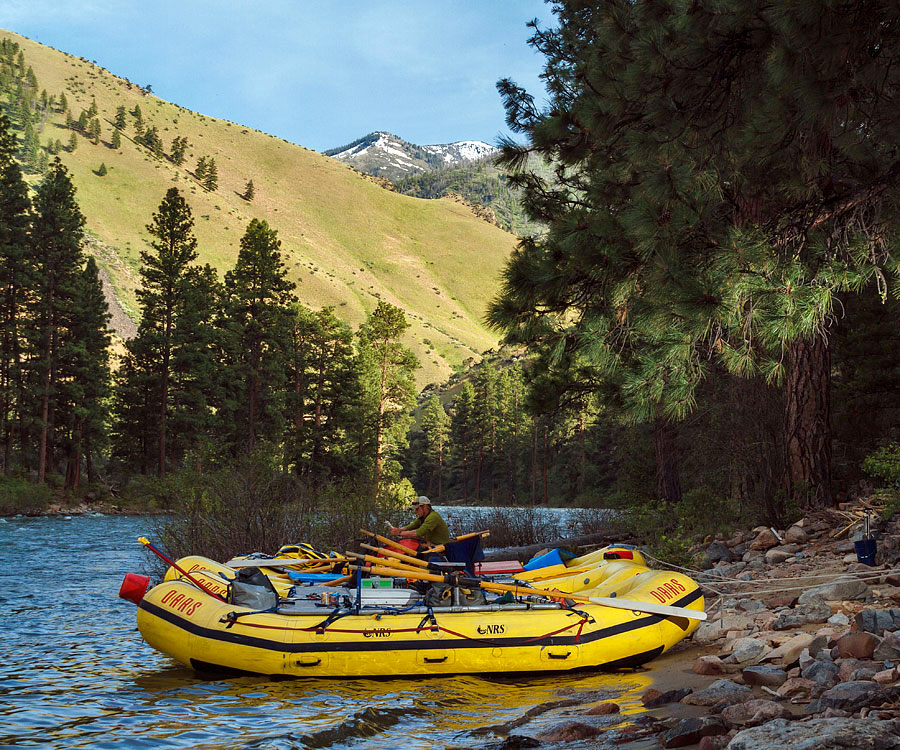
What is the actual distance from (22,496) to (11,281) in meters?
11.1

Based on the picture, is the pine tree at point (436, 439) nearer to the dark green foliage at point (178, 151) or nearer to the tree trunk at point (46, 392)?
the tree trunk at point (46, 392)

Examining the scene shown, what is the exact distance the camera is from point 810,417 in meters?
10.9

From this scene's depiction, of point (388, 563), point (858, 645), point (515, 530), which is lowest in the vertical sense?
point (515, 530)

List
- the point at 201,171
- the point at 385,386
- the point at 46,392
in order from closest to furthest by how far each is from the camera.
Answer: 1. the point at 46,392
2. the point at 385,386
3. the point at 201,171

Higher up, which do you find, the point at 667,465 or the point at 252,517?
the point at 667,465

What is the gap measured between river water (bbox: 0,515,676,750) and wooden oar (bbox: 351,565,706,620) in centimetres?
77

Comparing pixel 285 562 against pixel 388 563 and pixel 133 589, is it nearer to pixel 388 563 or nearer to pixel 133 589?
pixel 133 589

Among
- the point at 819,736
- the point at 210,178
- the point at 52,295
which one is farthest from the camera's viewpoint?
the point at 210,178

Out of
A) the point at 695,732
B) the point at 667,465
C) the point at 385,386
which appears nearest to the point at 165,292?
the point at 385,386

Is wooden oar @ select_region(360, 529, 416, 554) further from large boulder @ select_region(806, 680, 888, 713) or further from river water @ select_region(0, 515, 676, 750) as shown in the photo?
large boulder @ select_region(806, 680, 888, 713)

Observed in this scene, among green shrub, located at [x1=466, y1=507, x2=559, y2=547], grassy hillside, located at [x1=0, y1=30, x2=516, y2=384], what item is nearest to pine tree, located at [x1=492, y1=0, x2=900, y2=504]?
green shrub, located at [x1=466, y1=507, x2=559, y2=547]

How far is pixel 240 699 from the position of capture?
26.1 ft

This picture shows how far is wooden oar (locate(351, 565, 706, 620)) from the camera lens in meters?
8.74

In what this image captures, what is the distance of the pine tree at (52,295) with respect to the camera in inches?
1601
